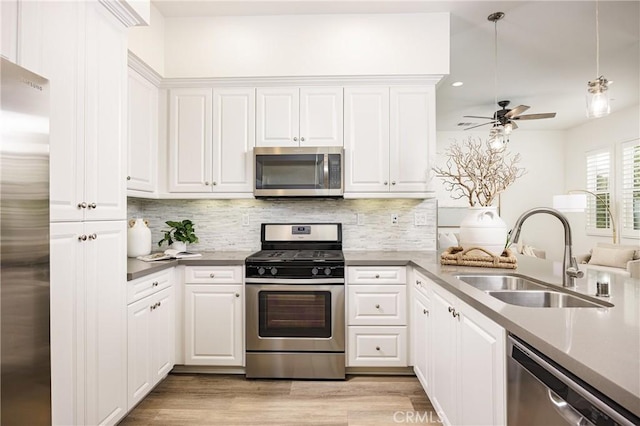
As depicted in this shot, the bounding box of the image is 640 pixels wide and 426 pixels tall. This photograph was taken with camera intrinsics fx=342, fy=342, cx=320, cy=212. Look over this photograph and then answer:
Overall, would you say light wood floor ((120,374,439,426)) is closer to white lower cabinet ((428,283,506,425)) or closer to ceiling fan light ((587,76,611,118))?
white lower cabinet ((428,283,506,425))

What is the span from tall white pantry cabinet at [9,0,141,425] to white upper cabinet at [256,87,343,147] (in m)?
1.12

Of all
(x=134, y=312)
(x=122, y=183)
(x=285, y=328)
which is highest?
(x=122, y=183)

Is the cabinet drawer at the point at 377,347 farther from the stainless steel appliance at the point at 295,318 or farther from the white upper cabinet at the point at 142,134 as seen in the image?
the white upper cabinet at the point at 142,134

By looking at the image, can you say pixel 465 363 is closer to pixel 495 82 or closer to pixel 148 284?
pixel 148 284

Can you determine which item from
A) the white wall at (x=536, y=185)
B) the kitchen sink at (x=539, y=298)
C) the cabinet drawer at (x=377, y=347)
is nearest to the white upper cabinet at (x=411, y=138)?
the cabinet drawer at (x=377, y=347)

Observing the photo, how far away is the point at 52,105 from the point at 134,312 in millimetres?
1194

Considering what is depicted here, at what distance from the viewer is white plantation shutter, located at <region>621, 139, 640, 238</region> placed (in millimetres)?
5391

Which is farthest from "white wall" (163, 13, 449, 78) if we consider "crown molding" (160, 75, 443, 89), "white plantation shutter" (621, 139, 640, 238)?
"white plantation shutter" (621, 139, 640, 238)

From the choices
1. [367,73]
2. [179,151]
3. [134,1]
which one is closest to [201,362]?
[179,151]

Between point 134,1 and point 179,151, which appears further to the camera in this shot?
point 179,151

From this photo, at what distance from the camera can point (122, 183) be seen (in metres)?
1.95

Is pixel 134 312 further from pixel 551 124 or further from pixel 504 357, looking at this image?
pixel 551 124

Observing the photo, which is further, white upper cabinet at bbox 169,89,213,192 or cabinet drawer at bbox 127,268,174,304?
white upper cabinet at bbox 169,89,213,192

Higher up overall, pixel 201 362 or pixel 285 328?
pixel 285 328
